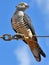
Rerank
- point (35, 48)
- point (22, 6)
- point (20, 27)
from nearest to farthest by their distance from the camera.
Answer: point (35, 48)
point (22, 6)
point (20, 27)

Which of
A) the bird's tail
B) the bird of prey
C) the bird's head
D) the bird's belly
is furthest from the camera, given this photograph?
the bird's belly

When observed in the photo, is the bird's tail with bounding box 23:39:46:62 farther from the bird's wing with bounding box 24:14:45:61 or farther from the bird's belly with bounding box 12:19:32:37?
the bird's belly with bounding box 12:19:32:37

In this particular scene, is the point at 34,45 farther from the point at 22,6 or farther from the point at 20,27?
the point at 22,6

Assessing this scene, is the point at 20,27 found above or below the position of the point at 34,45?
above

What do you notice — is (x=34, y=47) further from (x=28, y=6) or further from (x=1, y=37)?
(x=1, y=37)

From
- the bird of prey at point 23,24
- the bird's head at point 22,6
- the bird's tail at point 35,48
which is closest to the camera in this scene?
the bird's tail at point 35,48

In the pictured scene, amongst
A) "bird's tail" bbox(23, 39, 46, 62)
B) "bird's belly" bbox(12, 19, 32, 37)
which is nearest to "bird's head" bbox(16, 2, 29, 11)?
"bird's belly" bbox(12, 19, 32, 37)

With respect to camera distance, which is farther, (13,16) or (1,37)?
(13,16)

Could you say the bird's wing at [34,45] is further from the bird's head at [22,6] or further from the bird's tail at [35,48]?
the bird's head at [22,6]

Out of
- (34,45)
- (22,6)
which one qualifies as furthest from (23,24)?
(34,45)

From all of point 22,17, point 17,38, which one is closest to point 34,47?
point 22,17

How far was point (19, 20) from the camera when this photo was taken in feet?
28.2

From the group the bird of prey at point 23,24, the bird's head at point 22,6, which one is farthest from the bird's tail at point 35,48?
the bird's head at point 22,6

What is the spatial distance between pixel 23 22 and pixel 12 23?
296 millimetres
